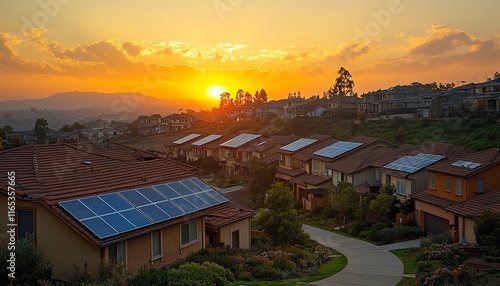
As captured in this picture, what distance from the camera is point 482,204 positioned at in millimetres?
27219

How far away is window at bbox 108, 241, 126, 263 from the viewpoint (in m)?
16.0

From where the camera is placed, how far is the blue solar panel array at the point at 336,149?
4784cm

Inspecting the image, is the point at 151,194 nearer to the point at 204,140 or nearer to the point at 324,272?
the point at 324,272

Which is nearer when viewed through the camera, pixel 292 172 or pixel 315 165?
pixel 315 165

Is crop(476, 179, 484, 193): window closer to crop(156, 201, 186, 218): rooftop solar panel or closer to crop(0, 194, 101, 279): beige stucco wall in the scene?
crop(156, 201, 186, 218): rooftop solar panel

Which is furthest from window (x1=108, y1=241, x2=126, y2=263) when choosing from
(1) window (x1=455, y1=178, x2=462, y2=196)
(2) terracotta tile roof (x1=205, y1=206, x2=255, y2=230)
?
(1) window (x1=455, y1=178, x2=462, y2=196)

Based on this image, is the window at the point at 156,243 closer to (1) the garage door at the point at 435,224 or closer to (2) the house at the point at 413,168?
(1) the garage door at the point at 435,224

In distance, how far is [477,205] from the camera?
27.3 meters

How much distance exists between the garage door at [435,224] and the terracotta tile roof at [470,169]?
3.20 metres

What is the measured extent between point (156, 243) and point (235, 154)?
51728mm

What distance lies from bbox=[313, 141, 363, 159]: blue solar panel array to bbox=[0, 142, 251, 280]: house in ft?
82.4

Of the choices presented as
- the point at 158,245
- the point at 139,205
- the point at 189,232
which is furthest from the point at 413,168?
the point at 139,205

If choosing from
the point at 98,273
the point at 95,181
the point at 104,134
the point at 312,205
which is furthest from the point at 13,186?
the point at 104,134

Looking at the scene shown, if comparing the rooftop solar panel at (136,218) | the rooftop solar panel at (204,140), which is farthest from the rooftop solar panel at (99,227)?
the rooftop solar panel at (204,140)
